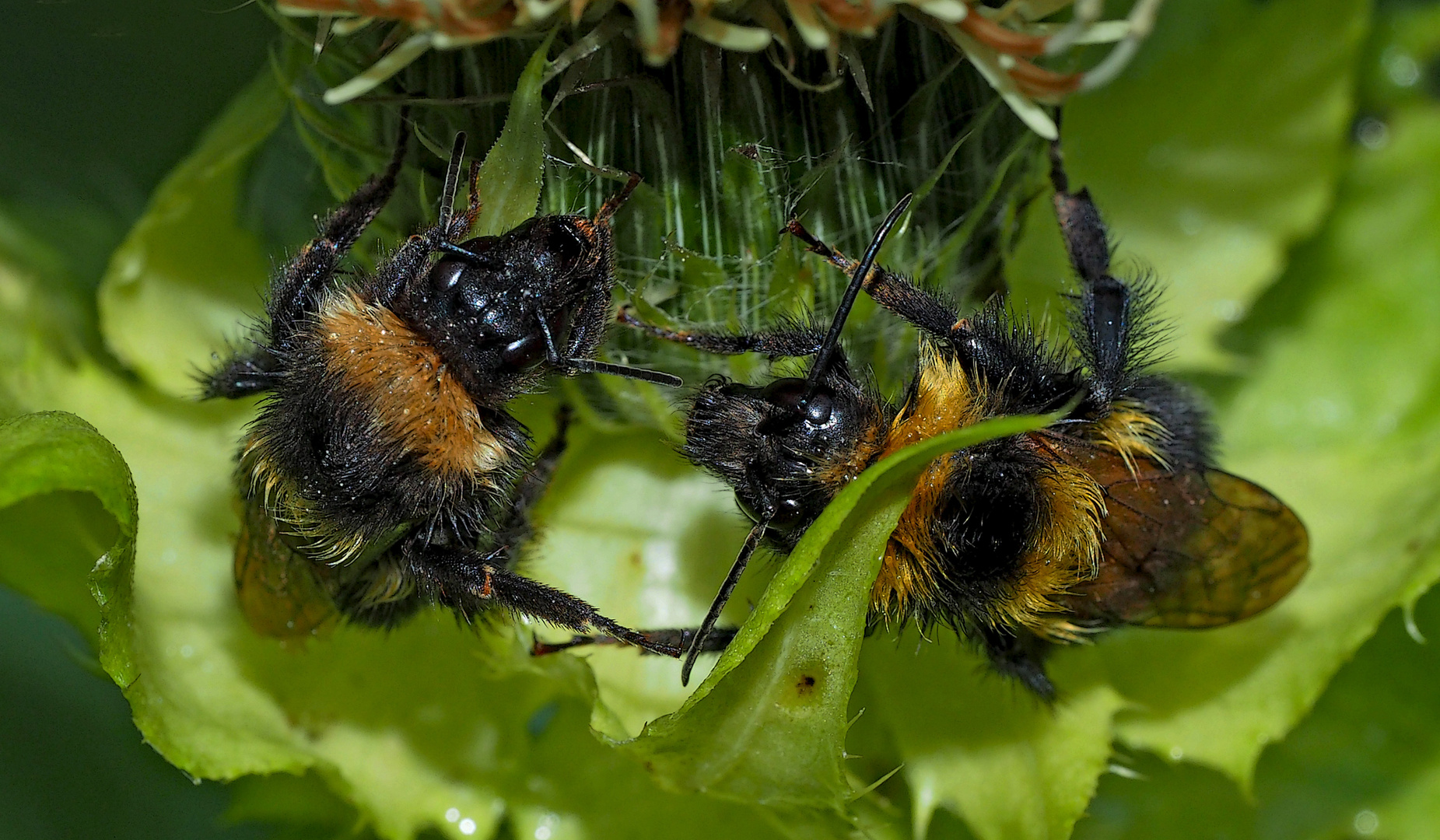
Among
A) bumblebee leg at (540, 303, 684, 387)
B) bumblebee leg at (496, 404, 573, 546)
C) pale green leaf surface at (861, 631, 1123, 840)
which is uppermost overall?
bumblebee leg at (540, 303, 684, 387)

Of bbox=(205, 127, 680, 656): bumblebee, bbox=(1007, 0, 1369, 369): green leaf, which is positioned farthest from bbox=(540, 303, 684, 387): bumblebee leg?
bbox=(1007, 0, 1369, 369): green leaf

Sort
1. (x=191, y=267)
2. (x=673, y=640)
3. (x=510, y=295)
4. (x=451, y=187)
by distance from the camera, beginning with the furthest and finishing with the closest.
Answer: (x=191, y=267)
(x=673, y=640)
(x=451, y=187)
(x=510, y=295)

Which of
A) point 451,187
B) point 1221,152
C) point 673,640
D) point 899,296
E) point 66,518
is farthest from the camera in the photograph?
point 1221,152

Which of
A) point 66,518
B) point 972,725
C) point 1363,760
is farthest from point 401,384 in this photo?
point 1363,760

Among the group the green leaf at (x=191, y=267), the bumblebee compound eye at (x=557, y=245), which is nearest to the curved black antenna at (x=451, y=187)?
the bumblebee compound eye at (x=557, y=245)

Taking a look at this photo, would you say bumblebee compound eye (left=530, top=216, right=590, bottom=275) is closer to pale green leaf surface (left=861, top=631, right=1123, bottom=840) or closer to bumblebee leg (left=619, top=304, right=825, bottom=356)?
bumblebee leg (left=619, top=304, right=825, bottom=356)

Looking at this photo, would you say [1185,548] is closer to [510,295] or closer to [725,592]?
[725,592]

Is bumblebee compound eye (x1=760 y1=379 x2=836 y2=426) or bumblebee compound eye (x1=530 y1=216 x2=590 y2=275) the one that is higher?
bumblebee compound eye (x1=530 y1=216 x2=590 y2=275)
